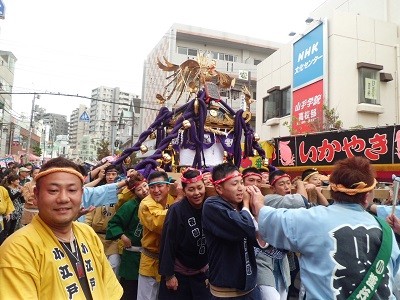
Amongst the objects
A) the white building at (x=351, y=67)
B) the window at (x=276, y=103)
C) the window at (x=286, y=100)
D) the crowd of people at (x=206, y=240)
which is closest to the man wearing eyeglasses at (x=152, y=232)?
the crowd of people at (x=206, y=240)

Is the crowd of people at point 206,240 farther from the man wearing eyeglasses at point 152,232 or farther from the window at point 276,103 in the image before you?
the window at point 276,103

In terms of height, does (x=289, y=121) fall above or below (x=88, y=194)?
above

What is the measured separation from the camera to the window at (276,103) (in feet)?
57.9

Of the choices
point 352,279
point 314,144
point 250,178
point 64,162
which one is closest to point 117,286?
point 64,162

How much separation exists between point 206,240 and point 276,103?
1620cm

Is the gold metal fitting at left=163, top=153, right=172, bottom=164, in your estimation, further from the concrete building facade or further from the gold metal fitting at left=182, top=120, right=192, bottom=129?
the concrete building facade

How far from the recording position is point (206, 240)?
3.08m

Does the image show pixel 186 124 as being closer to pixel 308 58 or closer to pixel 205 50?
pixel 308 58

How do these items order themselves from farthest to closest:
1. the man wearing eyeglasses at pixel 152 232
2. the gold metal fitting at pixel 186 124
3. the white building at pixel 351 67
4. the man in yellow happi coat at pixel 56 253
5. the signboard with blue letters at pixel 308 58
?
1. the signboard with blue letters at pixel 308 58
2. the white building at pixel 351 67
3. the gold metal fitting at pixel 186 124
4. the man wearing eyeglasses at pixel 152 232
5. the man in yellow happi coat at pixel 56 253

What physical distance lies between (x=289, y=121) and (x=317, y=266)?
15.4m

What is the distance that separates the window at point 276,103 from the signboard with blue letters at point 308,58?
52.2 inches

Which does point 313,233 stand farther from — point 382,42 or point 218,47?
point 218,47

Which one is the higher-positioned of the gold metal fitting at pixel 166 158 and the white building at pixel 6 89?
the white building at pixel 6 89

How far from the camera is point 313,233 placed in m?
2.10
